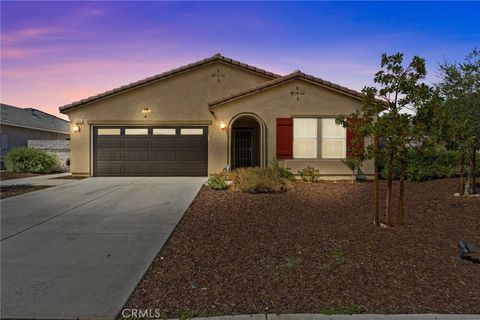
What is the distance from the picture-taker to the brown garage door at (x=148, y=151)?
15.2 m

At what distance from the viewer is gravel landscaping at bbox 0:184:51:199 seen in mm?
10420

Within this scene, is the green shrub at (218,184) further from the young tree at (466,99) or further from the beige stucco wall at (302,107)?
the young tree at (466,99)

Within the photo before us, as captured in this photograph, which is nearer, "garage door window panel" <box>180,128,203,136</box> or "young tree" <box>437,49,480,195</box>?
"young tree" <box>437,49,480,195</box>

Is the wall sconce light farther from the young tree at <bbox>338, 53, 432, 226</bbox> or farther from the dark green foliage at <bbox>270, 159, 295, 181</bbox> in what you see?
the young tree at <bbox>338, 53, 432, 226</bbox>

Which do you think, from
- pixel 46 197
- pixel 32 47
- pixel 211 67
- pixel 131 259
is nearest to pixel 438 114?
pixel 131 259

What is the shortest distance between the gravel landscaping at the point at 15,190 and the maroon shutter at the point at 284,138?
28.5 feet

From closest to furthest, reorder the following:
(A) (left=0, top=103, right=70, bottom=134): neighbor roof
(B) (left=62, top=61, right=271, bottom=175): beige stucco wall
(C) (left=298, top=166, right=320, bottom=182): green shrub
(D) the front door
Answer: (C) (left=298, top=166, right=320, bottom=182): green shrub
(B) (left=62, top=61, right=271, bottom=175): beige stucco wall
(D) the front door
(A) (left=0, top=103, right=70, bottom=134): neighbor roof

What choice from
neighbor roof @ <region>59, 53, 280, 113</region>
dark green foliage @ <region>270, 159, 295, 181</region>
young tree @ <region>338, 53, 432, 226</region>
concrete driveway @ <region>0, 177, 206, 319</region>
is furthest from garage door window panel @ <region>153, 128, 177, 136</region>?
young tree @ <region>338, 53, 432, 226</region>

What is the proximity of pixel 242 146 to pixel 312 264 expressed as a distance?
12.5 metres

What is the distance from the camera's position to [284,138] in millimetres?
13516

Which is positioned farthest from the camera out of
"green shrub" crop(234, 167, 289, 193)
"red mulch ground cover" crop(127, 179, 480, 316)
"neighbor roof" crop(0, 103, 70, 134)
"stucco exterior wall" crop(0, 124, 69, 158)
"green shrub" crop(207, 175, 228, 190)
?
"neighbor roof" crop(0, 103, 70, 134)

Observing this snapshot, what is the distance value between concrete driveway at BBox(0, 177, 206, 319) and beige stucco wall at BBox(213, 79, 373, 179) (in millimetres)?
5066

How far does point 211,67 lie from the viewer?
618 inches

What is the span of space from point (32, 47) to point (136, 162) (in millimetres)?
5887
